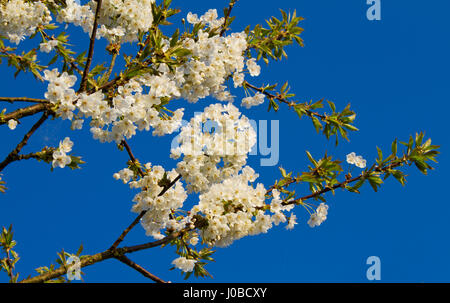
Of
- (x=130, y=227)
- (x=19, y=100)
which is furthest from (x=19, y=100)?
(x=130, y=227)

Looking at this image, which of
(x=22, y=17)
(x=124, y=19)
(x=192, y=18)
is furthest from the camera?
(x=22, y=17)

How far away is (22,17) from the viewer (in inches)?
190

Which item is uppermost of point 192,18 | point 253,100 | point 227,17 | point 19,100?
point 227,17

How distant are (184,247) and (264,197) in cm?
82

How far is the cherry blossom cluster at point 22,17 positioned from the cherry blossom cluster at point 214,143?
89.8 inches

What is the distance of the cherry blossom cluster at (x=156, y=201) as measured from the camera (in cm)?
370

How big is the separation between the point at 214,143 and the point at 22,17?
9.00 feet

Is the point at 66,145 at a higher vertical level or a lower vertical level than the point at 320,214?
higher

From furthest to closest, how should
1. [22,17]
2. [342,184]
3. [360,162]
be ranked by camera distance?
[22,17], [360,162], [342,184]

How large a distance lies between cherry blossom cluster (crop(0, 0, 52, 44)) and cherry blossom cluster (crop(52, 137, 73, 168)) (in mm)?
1755

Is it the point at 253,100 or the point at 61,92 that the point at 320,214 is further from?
the point at 61,92
